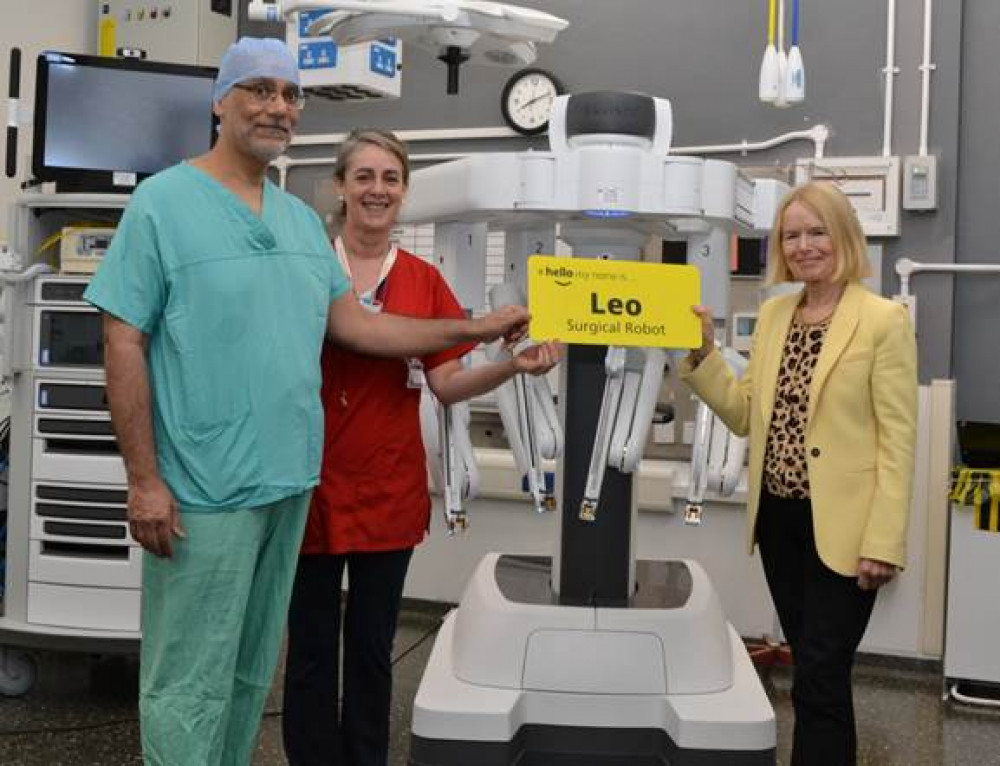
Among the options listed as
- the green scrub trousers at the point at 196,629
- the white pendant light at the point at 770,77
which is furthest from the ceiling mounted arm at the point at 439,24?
the white pendant light at the point at 770,77

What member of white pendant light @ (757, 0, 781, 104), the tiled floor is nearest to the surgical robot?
the tiled floor

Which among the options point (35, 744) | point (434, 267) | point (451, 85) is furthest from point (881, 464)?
point (35, 744)

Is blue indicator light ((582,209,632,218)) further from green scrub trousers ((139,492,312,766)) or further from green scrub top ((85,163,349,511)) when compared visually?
green scrub trousers ((139,492,312,766))

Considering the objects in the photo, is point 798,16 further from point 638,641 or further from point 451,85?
point 638,641

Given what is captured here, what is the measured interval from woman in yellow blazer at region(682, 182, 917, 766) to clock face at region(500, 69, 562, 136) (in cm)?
243

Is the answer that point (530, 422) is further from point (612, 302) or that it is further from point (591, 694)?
point (591, 694)

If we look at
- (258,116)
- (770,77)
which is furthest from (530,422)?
(770,77)

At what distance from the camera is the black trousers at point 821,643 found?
2.00 metres

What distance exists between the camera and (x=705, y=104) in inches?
166

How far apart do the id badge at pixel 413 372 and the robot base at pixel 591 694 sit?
43 centimetres

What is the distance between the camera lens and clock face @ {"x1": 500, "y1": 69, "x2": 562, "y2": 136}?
172 inches

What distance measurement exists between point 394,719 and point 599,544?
1291 mm

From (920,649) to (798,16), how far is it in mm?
2201

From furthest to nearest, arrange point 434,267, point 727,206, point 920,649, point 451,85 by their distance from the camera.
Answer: point 920,649 → point 451,85 → point 434,267 → point 727,206
